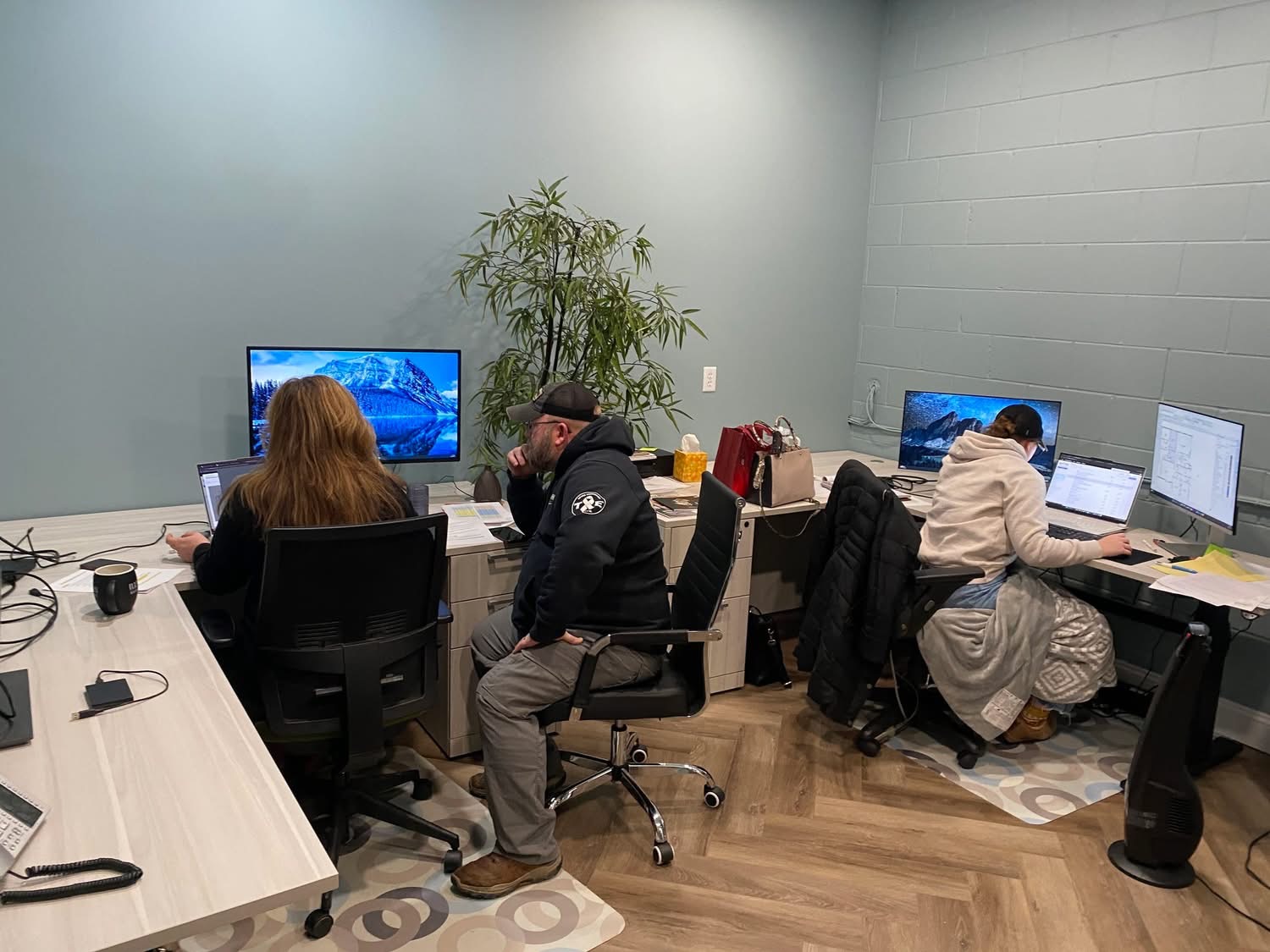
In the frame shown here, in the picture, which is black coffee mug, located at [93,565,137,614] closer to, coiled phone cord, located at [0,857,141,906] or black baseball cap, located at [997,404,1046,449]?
coiled phone cord, located at [0,857,141,906]

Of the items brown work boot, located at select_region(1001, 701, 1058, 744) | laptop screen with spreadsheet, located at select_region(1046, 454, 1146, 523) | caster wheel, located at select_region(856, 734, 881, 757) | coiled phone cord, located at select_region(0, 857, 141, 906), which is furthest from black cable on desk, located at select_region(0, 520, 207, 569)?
laptop screen with spreadsheet, located at select_region(1046, 454, 1146, 523)

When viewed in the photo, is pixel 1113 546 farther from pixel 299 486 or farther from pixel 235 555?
pixel 235 555

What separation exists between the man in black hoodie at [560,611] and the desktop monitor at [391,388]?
0.62 meters

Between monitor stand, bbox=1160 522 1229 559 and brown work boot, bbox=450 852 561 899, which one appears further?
monitor stand, bbox=1160 522 1229 559

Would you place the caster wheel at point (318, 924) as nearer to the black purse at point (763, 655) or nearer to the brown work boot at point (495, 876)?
the brown work boot at point (495, 876)

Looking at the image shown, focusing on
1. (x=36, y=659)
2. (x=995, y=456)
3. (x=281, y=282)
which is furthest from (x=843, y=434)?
(x=36, y=659)

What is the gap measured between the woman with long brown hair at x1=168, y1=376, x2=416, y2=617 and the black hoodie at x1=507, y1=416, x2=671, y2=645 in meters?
0.41

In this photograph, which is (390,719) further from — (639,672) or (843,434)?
(843,434)

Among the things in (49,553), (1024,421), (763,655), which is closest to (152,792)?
(49,553)

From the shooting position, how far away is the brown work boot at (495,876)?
231 centimetres

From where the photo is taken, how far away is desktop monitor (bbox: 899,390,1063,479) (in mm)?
3586

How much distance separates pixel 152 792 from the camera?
1.40m

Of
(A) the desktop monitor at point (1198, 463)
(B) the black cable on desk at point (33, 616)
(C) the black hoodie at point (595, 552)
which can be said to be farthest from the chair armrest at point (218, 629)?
(A) the desktop monitor at point (1198, 463)

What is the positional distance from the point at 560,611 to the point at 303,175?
178 centimetres
